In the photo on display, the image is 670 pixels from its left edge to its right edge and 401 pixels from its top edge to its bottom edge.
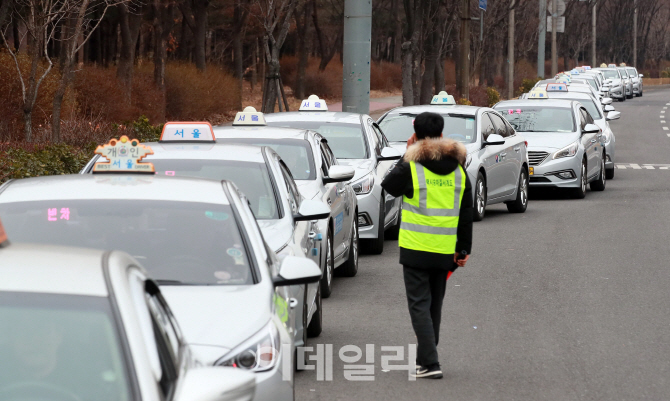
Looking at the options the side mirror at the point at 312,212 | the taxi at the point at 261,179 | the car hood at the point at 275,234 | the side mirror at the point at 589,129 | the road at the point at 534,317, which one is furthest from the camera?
the side mirror at the point at 589,129

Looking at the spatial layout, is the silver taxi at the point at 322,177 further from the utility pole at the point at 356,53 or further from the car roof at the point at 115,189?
the utility pole at the point at 356,53

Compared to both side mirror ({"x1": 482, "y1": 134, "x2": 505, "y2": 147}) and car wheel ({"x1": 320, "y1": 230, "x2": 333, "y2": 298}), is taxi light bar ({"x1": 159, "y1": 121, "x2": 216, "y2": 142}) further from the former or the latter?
side mirror ({"x1": 482, "y1": 134, "x2": 505, "y2": 147})

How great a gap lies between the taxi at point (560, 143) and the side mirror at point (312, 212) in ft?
35.6

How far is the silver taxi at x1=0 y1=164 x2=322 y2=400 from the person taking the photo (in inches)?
190

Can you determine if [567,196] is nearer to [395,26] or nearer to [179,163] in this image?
[179,163]

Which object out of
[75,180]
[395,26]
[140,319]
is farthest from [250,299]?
[395,26]

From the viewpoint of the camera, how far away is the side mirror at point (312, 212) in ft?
22.4

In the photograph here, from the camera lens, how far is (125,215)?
521 cm

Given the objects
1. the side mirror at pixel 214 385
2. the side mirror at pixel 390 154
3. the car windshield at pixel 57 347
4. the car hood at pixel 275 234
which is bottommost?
the car hood at pixel 275 234

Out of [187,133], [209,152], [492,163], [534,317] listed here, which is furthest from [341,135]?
[209,152]

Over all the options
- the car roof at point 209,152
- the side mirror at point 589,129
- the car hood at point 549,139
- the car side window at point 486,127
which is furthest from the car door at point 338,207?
the side mirror at point 589,129

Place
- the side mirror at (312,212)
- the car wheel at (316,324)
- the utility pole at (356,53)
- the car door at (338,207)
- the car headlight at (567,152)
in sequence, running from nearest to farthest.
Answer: the side mirror at (312,212) < the car wheel at (316,324) < the car door at (338,207) < the car headlight at (567,152) < the utility pole at (356,53)

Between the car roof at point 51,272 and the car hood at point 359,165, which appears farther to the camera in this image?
the car hood at point 359,165

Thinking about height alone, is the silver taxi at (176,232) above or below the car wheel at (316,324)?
above
